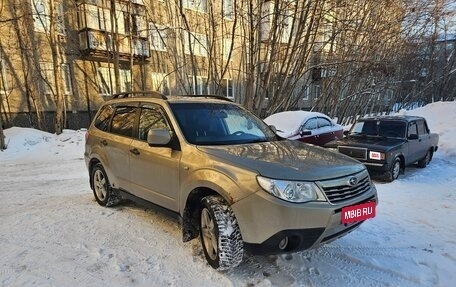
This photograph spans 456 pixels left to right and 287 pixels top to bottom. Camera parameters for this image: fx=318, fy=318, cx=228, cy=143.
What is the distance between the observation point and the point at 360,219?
122 inches

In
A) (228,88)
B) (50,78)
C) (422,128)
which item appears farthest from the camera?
(228,88)

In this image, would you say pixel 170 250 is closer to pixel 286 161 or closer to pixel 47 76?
pixel 286 161

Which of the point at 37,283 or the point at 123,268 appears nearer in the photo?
the point at 37,283

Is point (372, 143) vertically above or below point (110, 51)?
below

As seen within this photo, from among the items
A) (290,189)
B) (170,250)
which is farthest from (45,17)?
(290,189)

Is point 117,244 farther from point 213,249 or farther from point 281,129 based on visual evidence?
point 281,129

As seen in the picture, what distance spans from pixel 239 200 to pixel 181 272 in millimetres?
1038

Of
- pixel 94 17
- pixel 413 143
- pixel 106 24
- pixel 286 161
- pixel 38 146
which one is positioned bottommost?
pixel 38 146

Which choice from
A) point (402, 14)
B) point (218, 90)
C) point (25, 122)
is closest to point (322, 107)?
point (402, 14)

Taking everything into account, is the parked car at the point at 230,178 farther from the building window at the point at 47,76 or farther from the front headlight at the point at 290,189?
the building window at the point at 47,76

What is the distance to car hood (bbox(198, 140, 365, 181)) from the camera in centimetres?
290

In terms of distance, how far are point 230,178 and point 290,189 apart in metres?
0.58

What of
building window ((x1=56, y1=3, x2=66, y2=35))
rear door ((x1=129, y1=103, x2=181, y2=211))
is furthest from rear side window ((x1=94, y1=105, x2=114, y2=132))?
building window ((x1=56, y1=3, x2=66, y2=35))

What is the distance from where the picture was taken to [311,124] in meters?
10.3
